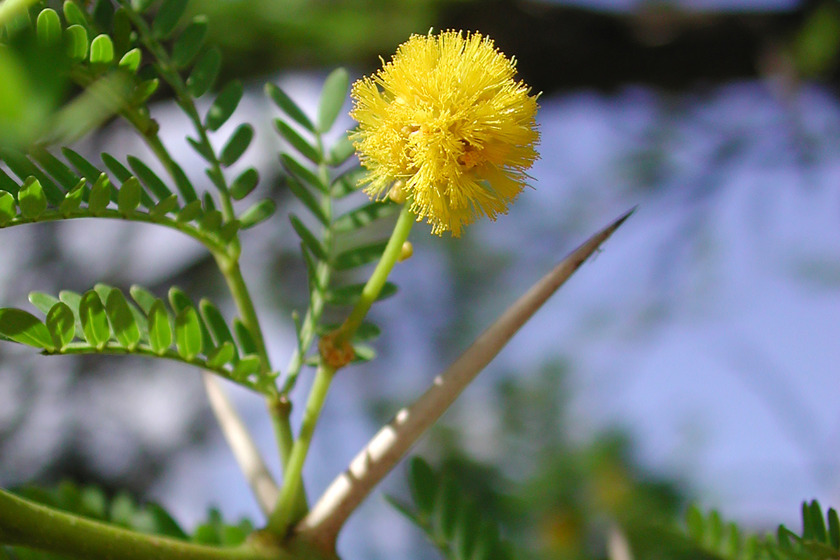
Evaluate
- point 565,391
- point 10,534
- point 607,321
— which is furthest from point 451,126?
point 607,321

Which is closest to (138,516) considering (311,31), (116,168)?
(116,168)

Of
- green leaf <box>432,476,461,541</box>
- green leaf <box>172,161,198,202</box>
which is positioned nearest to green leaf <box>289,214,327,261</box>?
green leaf <box>172,161,198,202</box>

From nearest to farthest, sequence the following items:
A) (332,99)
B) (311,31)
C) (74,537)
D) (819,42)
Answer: (74,537) → (332,99) → (819,42) → (311,31)

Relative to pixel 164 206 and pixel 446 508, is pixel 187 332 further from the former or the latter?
pixel 446 508

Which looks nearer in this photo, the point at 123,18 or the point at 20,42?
the point at 20,42

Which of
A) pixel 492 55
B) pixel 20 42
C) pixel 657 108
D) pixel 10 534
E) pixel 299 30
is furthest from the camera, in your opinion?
pixel 657 108

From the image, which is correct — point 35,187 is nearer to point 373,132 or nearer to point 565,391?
point 373,132
